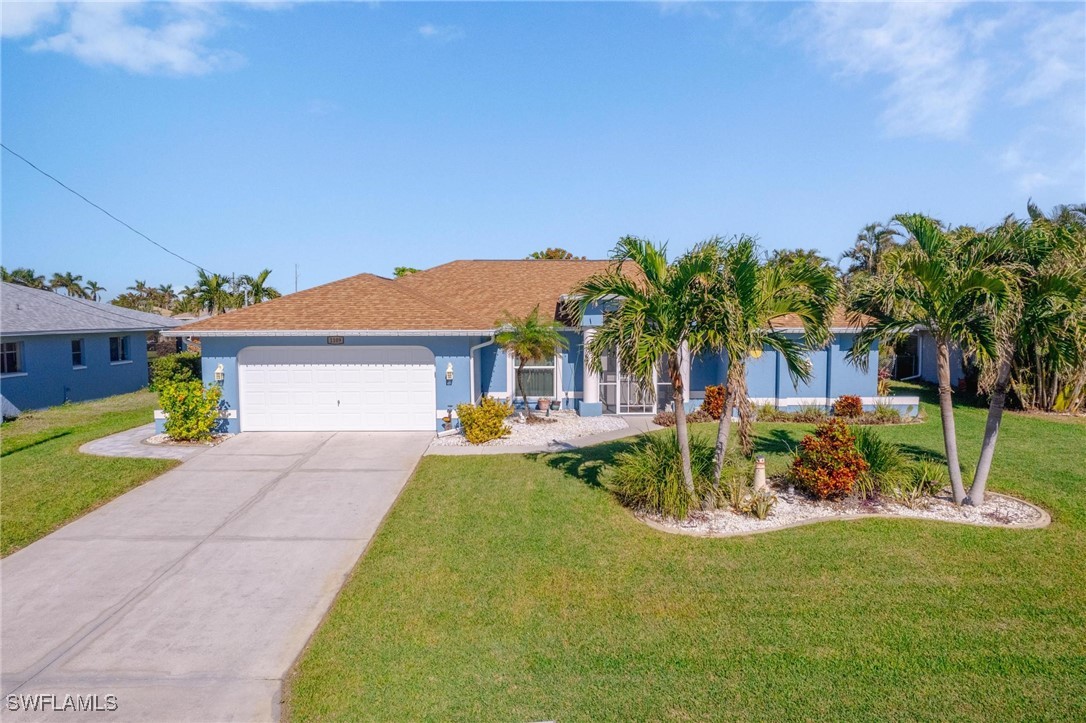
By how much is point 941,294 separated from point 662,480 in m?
4.98

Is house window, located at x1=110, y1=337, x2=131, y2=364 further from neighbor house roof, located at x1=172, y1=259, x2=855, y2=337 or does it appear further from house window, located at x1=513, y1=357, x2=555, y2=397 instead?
house window, located at x1=513, y1=357, x2=555, y2=397

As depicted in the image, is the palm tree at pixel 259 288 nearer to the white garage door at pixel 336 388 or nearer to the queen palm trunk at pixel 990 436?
the white garage door at pixel 336 388

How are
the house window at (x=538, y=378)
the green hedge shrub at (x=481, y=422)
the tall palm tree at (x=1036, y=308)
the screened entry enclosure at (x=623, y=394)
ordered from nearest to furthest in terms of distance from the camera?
the tall palm tree at (x=1036, y=308)
the green hedge shrub at (x=481, y=422)
the screened entry enclosure at (x=623, y=394)
the house window at (x=538, y=378)

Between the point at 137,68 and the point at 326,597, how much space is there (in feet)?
53.9

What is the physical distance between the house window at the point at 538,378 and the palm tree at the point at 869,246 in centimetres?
2232

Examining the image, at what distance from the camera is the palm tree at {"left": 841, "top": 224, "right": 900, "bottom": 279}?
106 ft

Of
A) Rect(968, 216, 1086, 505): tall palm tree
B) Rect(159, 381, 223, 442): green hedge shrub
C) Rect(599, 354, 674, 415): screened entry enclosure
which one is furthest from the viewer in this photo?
Rect(599, 354, 674, 415): screened entry enclosure

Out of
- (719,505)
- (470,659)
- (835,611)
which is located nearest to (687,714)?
(470,659)

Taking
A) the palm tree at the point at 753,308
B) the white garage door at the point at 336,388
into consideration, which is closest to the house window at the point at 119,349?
the white garage door at the point at 336,388

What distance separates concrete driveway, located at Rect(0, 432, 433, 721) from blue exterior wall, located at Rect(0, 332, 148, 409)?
12270mm

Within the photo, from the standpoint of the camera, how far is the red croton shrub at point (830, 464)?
29.4ft

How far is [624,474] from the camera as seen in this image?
939 centimetres

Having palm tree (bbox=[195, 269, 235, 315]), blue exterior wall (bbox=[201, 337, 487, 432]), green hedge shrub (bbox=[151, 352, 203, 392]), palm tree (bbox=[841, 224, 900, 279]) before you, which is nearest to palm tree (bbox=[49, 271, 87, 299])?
palm tree (bbox=[195, 269, 235, 315])

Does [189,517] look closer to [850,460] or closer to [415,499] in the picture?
[415,499]
